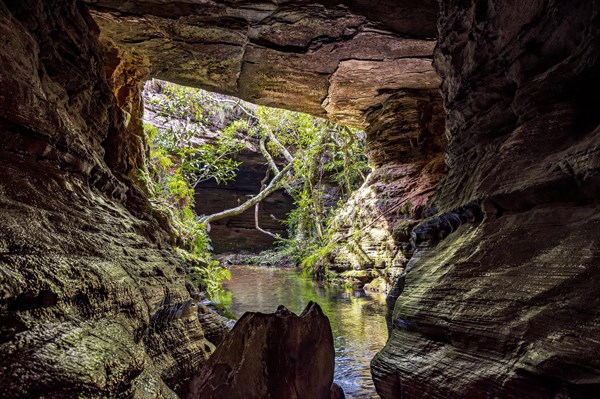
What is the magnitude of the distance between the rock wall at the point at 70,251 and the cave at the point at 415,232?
1 centimetres

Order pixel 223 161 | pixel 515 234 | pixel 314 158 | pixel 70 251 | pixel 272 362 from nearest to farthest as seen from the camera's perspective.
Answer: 1. pixel 70 251
2. pixel 515 234
3. pixel 272 362
4. pixel 223 161
5. pixel 314 158

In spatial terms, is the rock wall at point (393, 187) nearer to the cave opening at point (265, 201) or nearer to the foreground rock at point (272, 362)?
the cave opening at point (265, 201)

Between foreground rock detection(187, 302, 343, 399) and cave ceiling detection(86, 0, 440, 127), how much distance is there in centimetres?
409

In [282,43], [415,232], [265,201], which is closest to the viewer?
[415,232]

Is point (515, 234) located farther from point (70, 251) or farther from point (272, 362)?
point (70, 251)

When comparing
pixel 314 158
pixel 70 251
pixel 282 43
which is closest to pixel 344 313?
pixel 282 43

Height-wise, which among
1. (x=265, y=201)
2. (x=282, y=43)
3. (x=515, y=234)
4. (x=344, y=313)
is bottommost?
(x=344, y=313)

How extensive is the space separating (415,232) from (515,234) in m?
1.64

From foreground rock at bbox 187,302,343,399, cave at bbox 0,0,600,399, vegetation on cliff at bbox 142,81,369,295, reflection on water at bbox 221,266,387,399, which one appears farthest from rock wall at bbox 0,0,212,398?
vegetation on cliff at bbox 142,81,369,295

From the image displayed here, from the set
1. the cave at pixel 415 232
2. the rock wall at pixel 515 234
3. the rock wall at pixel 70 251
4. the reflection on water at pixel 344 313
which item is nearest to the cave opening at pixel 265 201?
the reflection on water at pixel 344 313

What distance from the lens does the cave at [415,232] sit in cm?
169

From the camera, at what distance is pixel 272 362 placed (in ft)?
8.82

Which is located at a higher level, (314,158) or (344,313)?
(314,158)

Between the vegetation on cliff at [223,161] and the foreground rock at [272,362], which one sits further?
the vegetation on cliff at [223,161]
